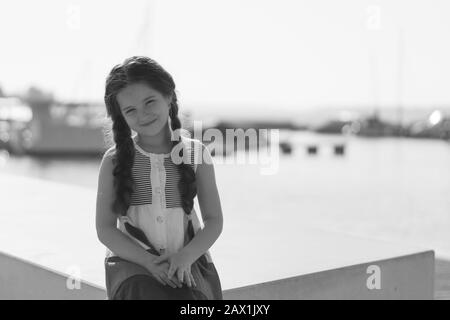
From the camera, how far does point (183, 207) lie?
6.39 ft

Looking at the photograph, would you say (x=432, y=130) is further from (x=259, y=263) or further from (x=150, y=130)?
(x=150, y=130)

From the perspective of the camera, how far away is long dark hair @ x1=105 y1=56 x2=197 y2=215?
1861 mm

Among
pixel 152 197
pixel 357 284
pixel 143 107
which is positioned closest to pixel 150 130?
pixel 143 107

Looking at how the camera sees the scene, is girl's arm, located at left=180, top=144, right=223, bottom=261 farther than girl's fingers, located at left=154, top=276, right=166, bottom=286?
Yes

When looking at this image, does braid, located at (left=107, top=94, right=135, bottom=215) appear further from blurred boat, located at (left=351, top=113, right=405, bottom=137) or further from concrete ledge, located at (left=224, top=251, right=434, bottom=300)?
blurred boat, located at (left=351, top=113, right=405, bottom=137)

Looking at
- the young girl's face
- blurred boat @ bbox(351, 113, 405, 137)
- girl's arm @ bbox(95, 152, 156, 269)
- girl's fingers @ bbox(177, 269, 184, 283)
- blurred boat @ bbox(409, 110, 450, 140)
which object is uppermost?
blurred boat @ bbox(351, 113, 405, 137)

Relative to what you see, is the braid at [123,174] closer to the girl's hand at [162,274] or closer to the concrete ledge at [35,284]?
the girl's hand at [162,274]

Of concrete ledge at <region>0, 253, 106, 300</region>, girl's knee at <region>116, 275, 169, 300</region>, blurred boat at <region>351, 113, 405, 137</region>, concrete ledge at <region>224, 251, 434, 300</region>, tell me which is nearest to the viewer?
girl's knee at <region>116, 275, 169, 300</region>

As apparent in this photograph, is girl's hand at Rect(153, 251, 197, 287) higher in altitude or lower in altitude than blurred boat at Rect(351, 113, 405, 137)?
lower

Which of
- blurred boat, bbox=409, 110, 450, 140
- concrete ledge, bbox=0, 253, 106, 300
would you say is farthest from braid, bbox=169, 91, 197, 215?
blurred boat, bbox=409, 110, 450, 140

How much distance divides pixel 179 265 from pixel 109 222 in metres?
0.26

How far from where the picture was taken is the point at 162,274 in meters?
1.81
